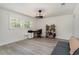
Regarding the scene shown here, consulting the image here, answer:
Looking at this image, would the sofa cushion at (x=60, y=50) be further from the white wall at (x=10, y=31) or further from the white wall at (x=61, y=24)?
the white wall at (x=10, y=31)

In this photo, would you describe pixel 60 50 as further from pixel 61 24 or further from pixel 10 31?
pixel 10 31

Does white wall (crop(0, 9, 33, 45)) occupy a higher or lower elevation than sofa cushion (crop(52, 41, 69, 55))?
higher

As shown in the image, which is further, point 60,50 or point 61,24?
point 60,50

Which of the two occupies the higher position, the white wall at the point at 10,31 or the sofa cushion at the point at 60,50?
the white wall at the point at 10,31

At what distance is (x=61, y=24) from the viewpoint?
1332mm

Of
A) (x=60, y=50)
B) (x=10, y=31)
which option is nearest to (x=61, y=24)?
(x=60, y=50)

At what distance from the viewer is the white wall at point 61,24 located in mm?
1269

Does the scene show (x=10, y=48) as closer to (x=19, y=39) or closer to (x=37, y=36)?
(x=19, y=39)

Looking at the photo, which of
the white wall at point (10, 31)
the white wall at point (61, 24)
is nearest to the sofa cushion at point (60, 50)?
the white wall at point (61, 24)

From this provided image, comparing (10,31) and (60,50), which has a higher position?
(10,31)

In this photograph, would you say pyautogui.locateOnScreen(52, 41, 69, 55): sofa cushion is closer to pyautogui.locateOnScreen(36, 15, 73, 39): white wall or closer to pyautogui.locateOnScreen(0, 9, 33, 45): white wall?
pyautogui.locateOnScreen(36, 15, 73, 39): white wall

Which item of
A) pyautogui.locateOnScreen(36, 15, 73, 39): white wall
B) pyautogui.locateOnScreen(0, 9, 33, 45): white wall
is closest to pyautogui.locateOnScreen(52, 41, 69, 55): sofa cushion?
pyautogui.locateOnScreen(36, 15, 73, 39): white wall

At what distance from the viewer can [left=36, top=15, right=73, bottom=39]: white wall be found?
1.27 meters
